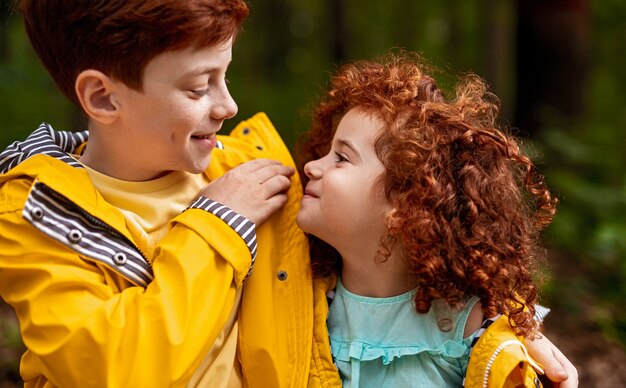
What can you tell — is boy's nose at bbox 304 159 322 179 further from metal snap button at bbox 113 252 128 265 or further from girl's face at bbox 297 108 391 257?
metal snap button at bbox 113 252 128 265

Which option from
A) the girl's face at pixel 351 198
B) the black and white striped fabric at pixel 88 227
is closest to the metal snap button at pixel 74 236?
the black and white striped fabric at pixel 88 227

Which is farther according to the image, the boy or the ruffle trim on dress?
the ruffle trim on dress

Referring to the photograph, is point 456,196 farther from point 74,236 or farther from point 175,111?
point 74,236

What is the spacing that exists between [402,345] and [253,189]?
671mm

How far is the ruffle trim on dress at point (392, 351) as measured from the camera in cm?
221

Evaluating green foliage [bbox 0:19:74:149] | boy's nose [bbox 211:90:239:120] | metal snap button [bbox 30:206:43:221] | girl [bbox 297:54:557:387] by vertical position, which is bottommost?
green foliage [bbox 0:19:74:149]

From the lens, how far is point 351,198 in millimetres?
2254

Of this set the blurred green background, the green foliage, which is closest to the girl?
the blurred green background

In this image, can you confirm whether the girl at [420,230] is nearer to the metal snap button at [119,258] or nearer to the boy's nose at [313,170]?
the boy's nose at [313,170]

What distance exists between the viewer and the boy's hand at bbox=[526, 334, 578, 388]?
2270 mm

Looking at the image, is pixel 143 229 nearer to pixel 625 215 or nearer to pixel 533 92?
pixel 625 215

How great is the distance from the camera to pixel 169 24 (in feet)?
6.56

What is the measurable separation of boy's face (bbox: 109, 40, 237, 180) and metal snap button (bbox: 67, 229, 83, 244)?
0.32 metres

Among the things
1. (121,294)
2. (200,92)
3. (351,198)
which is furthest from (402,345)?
(200,92)
